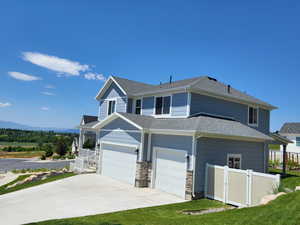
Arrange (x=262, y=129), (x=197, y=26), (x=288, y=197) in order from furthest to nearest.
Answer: (x=262, y=129), (x=197, y=26), (x=288, y=197)

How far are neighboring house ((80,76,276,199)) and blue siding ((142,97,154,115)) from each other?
0.05 m

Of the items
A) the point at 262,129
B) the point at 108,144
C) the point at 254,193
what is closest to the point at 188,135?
the point at 254,193

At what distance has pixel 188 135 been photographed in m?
10.5

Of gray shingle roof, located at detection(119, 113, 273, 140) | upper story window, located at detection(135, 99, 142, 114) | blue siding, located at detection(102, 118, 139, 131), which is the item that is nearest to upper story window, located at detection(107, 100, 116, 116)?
upper story window, located at detection(135, 99, 142, 114)

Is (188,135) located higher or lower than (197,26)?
lower

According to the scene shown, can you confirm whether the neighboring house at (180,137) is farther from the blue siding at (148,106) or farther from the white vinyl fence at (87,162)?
the white vinyl fence at (87,162)

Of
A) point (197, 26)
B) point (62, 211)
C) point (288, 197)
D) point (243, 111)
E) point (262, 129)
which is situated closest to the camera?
point (288, 197)

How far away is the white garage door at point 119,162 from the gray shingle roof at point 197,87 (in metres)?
4.57

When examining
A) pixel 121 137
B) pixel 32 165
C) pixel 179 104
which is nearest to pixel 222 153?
pixel 179 104

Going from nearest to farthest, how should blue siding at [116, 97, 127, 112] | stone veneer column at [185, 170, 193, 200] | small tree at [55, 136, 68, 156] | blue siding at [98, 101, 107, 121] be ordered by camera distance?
stone veneer column at [185, 170, 193, 200]
blue siding at [116, 97, 127, 112]
blue siding at [98, 101, 107, 121]
small tree at [55, 136, 68, 156]

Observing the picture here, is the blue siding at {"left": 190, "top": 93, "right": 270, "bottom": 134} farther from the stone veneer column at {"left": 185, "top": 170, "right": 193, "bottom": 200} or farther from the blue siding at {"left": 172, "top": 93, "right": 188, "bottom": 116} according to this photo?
the stone veneer column at {"left": 185, "top": 170, "right": 193, "bottom": 200}

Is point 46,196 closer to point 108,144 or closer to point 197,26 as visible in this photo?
point 108,144

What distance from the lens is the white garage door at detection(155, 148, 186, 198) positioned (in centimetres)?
1075

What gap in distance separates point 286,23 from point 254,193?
1106 centimetres
